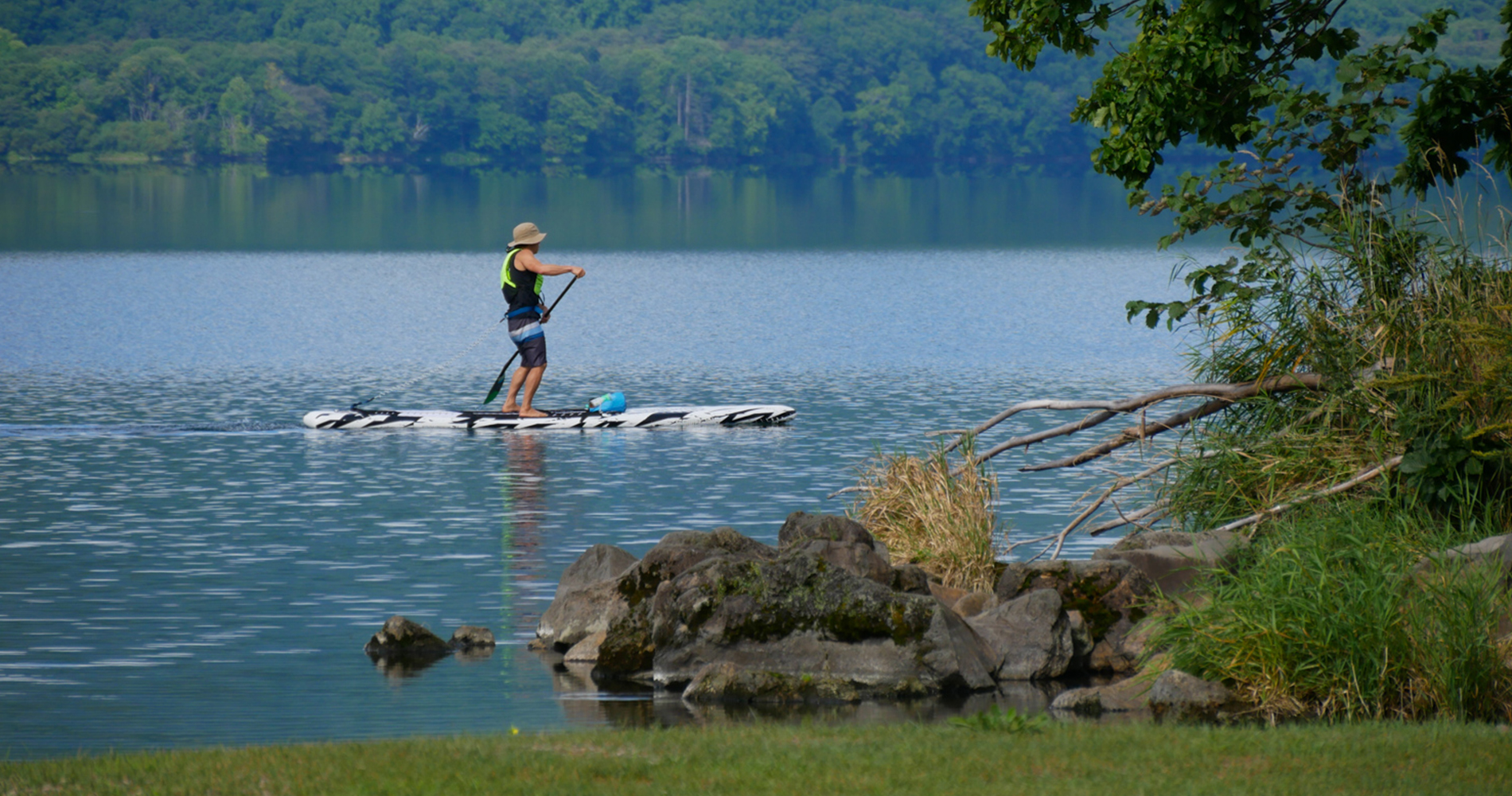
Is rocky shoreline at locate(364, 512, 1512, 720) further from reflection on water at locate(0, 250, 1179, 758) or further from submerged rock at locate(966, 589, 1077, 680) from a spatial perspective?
reflection on water at locate(0, 250, 1179, 758)

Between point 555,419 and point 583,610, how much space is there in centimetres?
1388

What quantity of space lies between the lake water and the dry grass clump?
7.23 ft

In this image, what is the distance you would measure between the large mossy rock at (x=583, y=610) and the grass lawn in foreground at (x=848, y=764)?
3.67m

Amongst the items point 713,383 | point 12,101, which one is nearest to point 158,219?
point 12,101

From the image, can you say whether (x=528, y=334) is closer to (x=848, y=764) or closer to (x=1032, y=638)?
(x=1032, y=638)

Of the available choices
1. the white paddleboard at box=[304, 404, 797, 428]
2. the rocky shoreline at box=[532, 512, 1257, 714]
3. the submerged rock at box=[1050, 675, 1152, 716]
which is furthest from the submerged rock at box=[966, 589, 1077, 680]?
the white paddleboard at box=[304, 404, 797, 428]

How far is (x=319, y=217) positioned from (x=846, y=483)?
97.8 metres

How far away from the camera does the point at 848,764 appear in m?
9.12

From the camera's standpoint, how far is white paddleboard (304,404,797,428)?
90.3ft

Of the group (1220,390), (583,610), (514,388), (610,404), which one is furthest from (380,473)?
(1220,390)

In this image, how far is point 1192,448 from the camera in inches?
608

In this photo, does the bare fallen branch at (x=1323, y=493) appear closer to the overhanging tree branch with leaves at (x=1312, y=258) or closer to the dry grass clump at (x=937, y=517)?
the overhanging tree branch with leaves at (x=1312, y=258)

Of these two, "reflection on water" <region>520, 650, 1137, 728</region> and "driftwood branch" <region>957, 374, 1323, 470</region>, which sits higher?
"driftwood branch" <region>957, 374, 1323, 470</region>

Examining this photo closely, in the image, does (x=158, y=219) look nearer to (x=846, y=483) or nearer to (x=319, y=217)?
(x=319, y=217)
